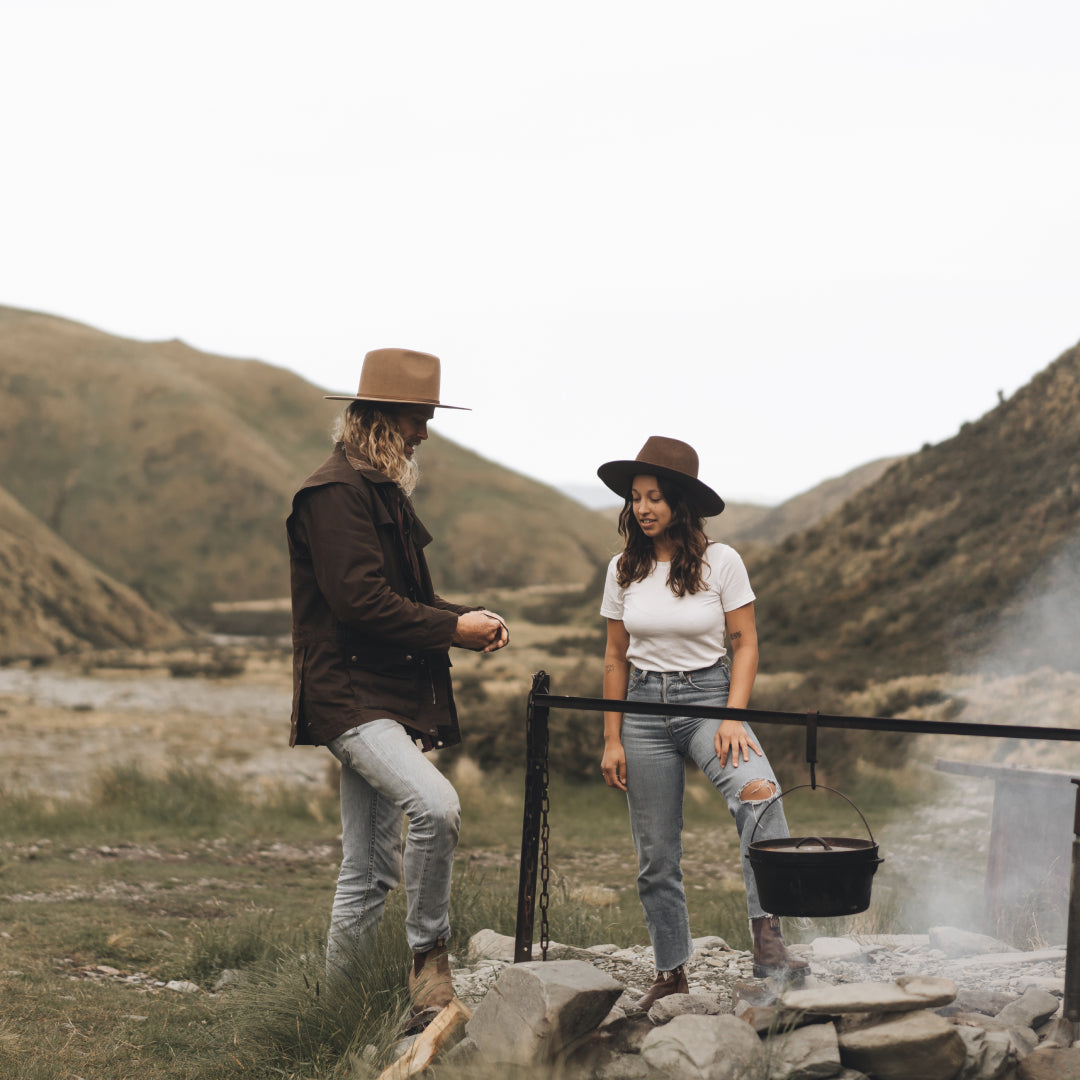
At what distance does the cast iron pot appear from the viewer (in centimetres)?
359

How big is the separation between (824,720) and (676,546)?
807 mm

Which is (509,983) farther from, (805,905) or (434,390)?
(434,390)

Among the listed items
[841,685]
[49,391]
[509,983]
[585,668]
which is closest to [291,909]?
[509,983]

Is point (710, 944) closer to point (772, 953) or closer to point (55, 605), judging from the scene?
point (772, 953)

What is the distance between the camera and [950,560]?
25.4 metres

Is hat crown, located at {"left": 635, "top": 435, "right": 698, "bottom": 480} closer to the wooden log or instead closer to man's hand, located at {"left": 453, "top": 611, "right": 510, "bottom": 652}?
man's hand, located at {"left": 453, "top": 611, "right": 510, "bottom": 652}

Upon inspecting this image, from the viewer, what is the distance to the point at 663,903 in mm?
4184

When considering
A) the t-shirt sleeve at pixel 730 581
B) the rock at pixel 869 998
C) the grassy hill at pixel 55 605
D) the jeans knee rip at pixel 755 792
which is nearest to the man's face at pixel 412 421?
the t-shirt sleeve at pixel 730 581

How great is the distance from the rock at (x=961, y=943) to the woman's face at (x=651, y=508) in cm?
255

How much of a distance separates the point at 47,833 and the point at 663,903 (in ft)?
23.9

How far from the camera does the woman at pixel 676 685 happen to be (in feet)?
13.4

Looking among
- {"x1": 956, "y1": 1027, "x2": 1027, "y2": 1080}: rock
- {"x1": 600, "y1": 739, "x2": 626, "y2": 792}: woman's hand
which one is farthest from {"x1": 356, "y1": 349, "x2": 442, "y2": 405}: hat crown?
{"x1": 956, "y1": 1027, "x2": 1027, "y2": 1080}: rock

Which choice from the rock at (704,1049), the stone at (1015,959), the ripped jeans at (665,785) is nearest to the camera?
the rock at (704,1049)

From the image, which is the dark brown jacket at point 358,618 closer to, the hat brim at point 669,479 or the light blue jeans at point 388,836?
the light blue jeans at point 388,836
